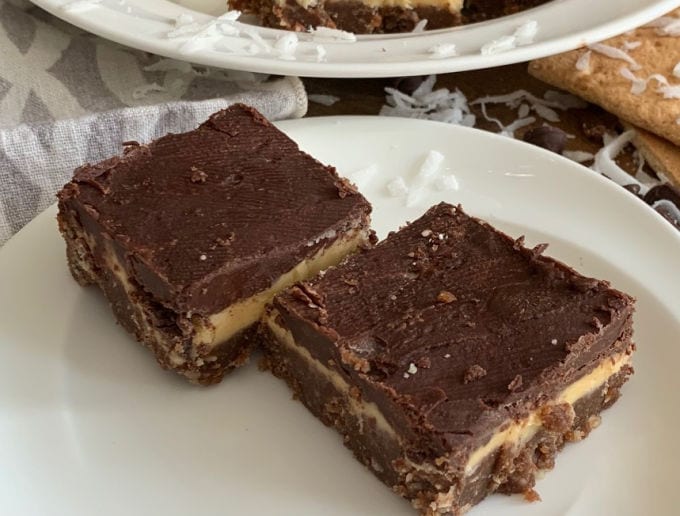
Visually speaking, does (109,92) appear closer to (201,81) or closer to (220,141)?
(201,81)

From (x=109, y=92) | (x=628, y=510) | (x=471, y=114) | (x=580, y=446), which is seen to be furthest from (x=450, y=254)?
(x=109, y=92)

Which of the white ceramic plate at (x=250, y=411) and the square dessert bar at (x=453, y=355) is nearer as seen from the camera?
the square dessert bar at (x=453, y=355)

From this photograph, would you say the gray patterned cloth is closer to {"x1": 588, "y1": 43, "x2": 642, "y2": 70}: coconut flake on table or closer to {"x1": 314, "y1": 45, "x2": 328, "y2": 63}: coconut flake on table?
{"x1": 314, "y1": 45, "x2": 328, "y2": 63}: coconut flake on table

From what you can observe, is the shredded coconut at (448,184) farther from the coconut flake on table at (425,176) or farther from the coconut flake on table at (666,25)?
the coconut flake on table at (666,25)

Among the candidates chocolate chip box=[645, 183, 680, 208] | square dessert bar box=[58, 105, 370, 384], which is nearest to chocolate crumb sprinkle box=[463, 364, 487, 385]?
square dessert bar box=[58, 105, 370, 384]

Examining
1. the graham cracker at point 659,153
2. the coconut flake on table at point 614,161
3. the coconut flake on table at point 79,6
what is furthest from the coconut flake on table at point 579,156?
the coconut flake on table at point 79,6
